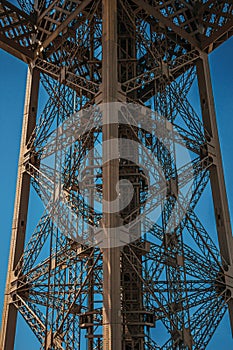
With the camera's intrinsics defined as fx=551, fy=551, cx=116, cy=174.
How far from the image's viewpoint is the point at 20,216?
64.1ft

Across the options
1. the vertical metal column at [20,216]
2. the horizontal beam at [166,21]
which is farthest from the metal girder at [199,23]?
the vertical metal column at [20,216]

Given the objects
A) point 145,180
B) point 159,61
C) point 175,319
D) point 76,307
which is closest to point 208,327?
point 175,319

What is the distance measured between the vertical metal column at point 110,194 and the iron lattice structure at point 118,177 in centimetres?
4

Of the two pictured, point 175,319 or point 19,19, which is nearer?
point 175,319

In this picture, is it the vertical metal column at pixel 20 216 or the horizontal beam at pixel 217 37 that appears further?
the horizontal beam at pixel 217 37

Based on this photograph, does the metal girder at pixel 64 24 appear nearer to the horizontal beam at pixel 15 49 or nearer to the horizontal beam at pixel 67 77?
the horizontal beam at pixel 15 49

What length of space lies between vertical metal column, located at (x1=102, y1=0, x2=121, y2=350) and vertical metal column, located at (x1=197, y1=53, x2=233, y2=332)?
15.8ft

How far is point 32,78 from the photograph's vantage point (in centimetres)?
2161

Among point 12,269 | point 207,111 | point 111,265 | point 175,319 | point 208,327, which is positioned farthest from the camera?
point 207,111

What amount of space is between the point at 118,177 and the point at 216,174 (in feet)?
17.1

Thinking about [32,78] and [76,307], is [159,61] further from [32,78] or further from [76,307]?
[76,307]

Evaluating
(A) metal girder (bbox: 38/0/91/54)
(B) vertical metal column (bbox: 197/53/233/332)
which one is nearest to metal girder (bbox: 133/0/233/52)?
(B) vertical metal column (bbox: 197/53/233/332)

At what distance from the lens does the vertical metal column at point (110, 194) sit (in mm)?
13266

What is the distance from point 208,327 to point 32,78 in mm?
11425
